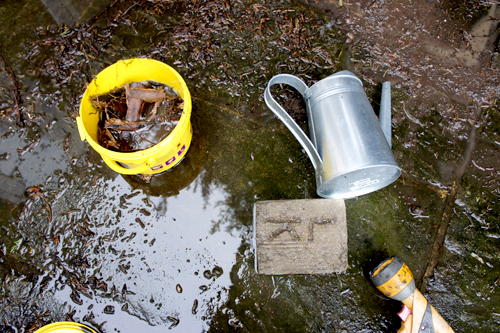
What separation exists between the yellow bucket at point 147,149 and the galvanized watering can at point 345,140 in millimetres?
773

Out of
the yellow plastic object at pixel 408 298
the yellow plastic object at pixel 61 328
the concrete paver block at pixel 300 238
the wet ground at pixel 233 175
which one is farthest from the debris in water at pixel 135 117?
the yellow plastic object at pixel 408 298

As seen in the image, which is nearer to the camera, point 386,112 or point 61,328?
point 61,328

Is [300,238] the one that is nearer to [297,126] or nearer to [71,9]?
[297,126]

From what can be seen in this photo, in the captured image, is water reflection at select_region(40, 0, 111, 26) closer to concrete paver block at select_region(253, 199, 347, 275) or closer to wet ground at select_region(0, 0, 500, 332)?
wet ground at select_region(0, 0, 500, 332)

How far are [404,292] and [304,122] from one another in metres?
1.57

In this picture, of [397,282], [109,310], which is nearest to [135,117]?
[109,310]

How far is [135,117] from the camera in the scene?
2154 millimetres

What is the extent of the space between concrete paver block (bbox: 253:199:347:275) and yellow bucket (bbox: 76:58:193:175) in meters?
0.83

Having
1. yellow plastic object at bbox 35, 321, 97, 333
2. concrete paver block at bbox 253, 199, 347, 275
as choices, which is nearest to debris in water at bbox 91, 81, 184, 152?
concrete paver block at bbox 253, 199, 347, 275

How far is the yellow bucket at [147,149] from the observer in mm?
1783

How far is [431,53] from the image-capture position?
2.74 m

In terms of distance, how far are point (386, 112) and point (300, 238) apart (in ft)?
4.22

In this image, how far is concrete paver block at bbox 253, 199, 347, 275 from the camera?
210 cm

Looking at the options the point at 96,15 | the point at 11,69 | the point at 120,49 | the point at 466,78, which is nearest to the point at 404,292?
the point at 466,78
